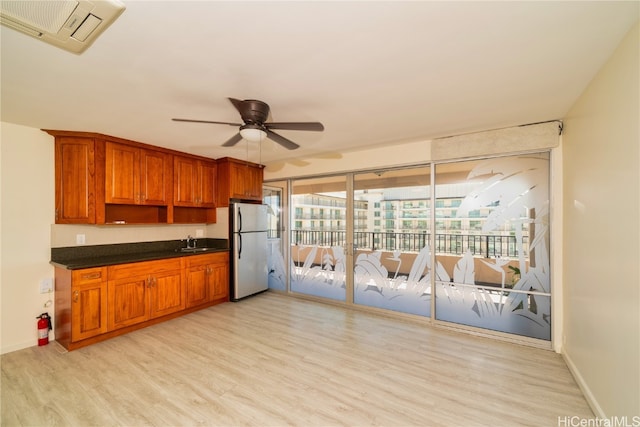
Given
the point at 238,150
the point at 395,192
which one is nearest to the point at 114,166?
the point at 238,150

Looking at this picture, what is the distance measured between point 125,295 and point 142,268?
0.35m

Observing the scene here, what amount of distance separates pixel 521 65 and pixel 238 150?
3.46 metres

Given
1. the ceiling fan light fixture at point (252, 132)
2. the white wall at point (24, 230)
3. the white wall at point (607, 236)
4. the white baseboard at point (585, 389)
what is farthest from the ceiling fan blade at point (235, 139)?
the white baseboard at point (585, 389)

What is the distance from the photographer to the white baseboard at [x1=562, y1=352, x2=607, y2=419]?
189cm

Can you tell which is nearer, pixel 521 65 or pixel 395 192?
pixel 521 65

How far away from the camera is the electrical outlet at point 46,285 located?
10.3 feet

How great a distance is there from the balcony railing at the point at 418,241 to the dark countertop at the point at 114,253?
1631 millimetres

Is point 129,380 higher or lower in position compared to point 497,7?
lower

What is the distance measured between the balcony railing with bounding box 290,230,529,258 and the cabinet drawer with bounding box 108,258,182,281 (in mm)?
2053

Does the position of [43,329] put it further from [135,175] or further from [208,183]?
[208,183]

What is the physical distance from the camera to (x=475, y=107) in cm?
255

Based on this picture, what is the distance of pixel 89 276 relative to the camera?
9.88 ft

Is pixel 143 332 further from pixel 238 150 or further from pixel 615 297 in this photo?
pixel 615 297

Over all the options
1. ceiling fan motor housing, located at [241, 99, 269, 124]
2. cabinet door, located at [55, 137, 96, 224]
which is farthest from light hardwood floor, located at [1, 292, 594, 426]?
ceiling fan motor housing, located at [241, 99, 269, 124]
